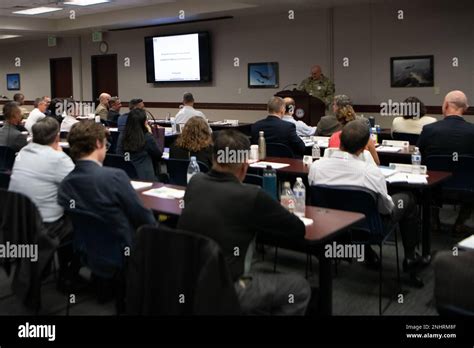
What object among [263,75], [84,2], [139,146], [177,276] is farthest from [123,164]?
[263,75]

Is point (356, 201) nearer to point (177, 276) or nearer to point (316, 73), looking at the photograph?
point (177, 276)

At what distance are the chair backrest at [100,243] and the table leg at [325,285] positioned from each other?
3.46 ft

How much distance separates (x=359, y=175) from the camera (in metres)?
3.39

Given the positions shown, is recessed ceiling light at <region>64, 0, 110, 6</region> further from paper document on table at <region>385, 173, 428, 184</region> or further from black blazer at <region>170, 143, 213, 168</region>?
paper document on table at <region>385, 173, 428, 184</region>

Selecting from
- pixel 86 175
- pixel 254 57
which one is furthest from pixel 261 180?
pixel 254 57

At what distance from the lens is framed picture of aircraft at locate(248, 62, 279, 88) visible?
10.4 metres

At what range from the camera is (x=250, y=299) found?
2311 mm

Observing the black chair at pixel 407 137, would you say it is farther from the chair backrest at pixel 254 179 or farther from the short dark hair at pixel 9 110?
the short dark hair at pixel 9 110

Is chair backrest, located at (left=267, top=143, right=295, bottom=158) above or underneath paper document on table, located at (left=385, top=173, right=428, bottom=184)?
above

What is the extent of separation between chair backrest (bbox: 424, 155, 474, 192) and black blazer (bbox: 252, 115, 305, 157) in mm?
1468

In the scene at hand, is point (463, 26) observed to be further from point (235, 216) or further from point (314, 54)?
point (235, 216)

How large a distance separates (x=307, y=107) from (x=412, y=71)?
1.82 metres

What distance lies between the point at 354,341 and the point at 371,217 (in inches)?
42.9

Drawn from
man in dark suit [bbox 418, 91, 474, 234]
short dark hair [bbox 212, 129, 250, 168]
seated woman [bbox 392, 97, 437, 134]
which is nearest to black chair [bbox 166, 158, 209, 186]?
short dark hair [bbox 212, 129, 250, 168]
